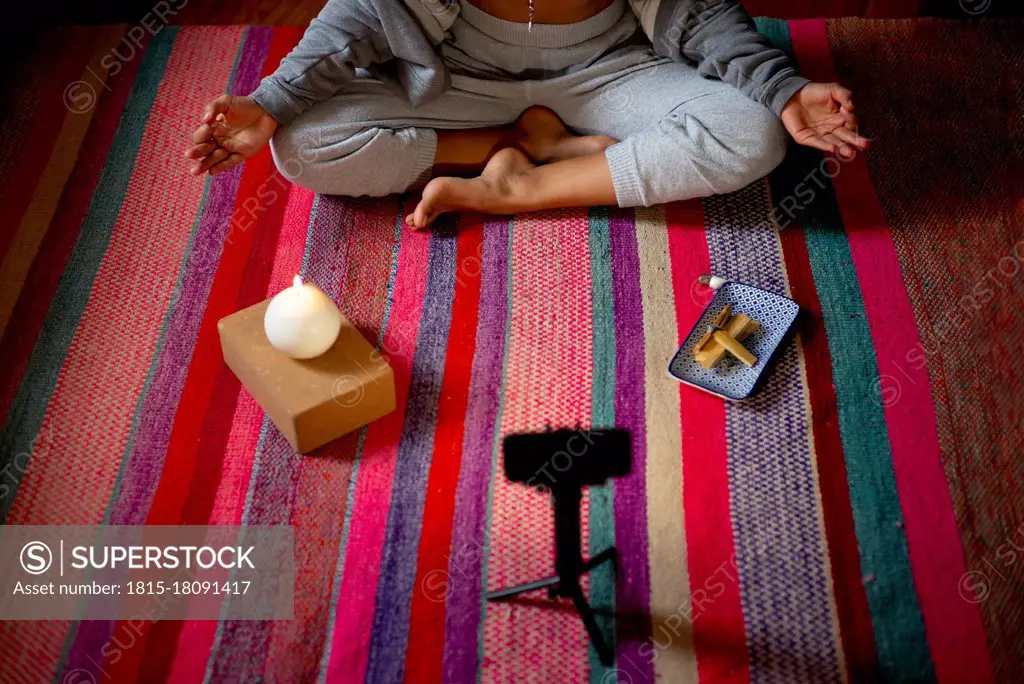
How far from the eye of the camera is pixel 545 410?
112 centimetres

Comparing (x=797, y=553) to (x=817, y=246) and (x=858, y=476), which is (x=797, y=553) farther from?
(x=817, y=246)

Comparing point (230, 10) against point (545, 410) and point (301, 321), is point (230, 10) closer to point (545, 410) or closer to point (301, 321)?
point (301, 321)

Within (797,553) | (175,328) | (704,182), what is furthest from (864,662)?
(175,328)

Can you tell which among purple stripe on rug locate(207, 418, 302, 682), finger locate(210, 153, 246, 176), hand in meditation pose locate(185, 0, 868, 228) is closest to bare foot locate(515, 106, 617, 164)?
hand in meditation pose locate(185, 0, 868, 228)

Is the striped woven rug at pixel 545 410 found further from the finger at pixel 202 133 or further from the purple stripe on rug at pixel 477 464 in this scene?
the finger at pixel 202 133

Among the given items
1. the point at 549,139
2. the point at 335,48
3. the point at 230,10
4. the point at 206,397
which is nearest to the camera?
the point at 206,397

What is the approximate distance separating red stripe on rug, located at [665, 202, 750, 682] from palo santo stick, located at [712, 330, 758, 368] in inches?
2.5

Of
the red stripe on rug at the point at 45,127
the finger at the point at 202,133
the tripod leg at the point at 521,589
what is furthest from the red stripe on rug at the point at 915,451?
the red stripe on rug at the point at 45,127

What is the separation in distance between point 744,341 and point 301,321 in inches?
23.9

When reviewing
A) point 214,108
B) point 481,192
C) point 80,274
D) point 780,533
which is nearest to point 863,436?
point 780,533

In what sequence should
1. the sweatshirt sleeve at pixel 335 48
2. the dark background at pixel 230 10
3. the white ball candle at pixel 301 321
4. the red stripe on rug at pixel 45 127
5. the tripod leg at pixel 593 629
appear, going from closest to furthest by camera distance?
the tripod leg at pixel 593 629
the white ball candle at pixel 301 321
the sweatshirt sleeve at pixel 335 48
the red stripe on rug at pixel 45 127
the dark background at pixel 230 10

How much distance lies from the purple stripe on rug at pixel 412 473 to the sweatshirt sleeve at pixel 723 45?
49 centimetres

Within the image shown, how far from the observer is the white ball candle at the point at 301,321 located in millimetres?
1019

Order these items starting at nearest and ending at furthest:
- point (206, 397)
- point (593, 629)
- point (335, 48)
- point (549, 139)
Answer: point (593, 629), point (206, 397), point (335, 48), point (549, 139)
